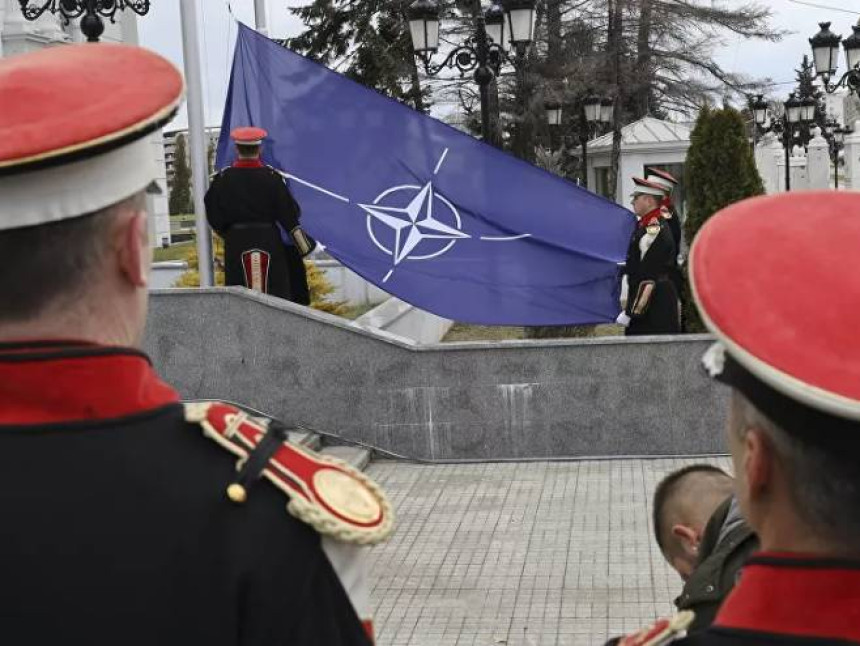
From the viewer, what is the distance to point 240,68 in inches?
414

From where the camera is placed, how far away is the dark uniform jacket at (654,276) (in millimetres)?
10422

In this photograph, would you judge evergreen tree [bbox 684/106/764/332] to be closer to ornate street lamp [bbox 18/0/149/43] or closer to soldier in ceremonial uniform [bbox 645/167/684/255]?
soldier in ceremonial uniform [bbox 645/167/684/255]

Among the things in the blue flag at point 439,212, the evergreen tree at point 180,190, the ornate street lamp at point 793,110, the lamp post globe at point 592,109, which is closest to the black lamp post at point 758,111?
the ornate street lamp at point 793,110

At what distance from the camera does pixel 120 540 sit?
1709 millimetres

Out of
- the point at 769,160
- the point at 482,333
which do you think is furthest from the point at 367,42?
the point at 482,333

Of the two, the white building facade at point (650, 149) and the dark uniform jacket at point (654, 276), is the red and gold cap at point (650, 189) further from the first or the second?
the white building facade at point (650, 149)

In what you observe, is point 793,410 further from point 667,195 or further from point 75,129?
point 667,195

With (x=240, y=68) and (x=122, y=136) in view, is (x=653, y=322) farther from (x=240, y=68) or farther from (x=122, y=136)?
(x=122, y=136)

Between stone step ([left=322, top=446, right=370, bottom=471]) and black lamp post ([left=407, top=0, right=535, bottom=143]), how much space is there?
3.86 m

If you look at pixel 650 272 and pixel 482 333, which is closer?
pixel 650 272

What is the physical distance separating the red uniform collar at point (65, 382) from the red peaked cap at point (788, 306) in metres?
0.71

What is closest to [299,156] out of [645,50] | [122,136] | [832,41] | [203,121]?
[203,121]

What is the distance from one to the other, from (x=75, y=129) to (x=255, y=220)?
28.0 feet

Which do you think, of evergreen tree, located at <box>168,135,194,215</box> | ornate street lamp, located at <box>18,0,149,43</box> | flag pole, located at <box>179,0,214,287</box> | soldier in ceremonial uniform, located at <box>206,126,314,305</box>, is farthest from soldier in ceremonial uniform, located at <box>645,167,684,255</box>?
evergreen tree, located at <box>168,135,194,215</box>
